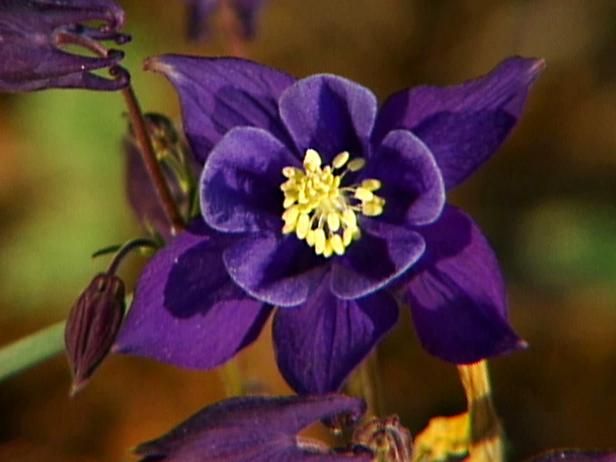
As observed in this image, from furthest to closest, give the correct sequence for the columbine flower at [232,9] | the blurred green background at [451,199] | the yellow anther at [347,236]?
the blurred green background at [451,199]
the columbine flower at [232,9]
the yellow anther at [347,236]

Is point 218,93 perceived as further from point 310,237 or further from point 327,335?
point 327,335

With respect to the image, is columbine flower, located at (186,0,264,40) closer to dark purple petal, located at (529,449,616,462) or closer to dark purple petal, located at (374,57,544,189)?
dark purple petal, located at (374,57,544,189)

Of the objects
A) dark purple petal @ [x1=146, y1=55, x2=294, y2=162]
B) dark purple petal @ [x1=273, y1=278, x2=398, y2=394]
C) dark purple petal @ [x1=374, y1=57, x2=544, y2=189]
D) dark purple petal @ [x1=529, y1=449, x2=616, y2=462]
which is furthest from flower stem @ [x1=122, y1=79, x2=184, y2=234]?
dark purple petal @ [x1=529, y1=449, x2=616, y2=462]

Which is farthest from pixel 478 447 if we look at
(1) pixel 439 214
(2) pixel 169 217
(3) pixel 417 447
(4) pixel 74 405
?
(4) pixel 74 405

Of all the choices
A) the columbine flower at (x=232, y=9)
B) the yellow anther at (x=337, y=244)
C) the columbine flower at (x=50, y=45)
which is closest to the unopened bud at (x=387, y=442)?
the yellow anther at (x=337, y=244)

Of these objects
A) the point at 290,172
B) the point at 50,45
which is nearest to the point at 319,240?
the point at 290,172

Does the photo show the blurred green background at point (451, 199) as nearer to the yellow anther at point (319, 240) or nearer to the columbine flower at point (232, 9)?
the columbine flower at point (232, 9)

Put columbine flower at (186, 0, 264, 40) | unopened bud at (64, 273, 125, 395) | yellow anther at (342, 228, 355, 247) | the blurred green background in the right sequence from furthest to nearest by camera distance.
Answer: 1. the blurred green background
2. columbine flower at (186, 0, 264, 40)
3. yellow anther at (342, 228, 355, 247)
4. unopened bud at (64, 273, 125, 395)
